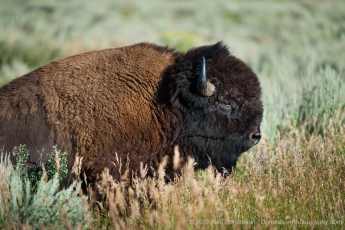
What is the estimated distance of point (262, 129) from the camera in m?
7.23

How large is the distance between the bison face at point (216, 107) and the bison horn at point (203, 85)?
0.01 m

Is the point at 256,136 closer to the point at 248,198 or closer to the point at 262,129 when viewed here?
the point at 248,198

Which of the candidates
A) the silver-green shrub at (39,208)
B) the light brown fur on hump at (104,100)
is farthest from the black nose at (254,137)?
the silver-green shrub at (39,208)

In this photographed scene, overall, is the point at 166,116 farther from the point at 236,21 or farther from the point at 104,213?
the point at 236,21

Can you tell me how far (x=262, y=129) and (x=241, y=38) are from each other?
61.7 feet

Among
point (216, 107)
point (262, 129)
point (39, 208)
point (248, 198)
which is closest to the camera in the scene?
point (39, 208)

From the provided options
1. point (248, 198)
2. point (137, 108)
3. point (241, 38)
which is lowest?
point (248, 198)

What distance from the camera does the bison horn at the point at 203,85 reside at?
5000mm

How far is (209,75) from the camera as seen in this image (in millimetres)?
5203

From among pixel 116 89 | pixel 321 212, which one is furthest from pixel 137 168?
pixel 321 212

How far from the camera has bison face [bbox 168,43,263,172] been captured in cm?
516

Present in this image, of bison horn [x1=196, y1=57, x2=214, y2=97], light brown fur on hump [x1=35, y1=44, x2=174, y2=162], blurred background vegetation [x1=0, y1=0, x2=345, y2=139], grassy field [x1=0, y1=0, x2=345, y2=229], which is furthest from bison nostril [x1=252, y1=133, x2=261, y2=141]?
light brown fur on hump [x1=35, y1=44, x2=174, y2=162]

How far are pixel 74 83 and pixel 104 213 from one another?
Answer: 1335mm

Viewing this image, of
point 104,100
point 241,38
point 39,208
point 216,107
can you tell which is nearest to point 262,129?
point 216,107
